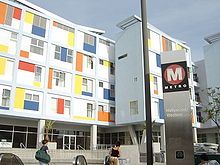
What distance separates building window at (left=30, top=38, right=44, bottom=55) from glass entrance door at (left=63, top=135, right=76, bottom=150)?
9.56 metres

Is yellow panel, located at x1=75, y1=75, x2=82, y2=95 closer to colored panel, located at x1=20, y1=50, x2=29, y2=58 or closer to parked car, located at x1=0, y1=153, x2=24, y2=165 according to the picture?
colored panel, located at x1=20, y1=50, x2=29, y2=58

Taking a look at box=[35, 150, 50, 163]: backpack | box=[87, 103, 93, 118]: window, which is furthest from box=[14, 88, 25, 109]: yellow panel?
box=[35, 150, 50, 163]: backpack

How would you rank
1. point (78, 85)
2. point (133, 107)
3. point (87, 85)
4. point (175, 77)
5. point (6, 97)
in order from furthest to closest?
point (87, 85), point (78, 85), point (133, 107), point (6, 97), point (175, 77)

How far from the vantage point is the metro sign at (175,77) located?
23.6 feet

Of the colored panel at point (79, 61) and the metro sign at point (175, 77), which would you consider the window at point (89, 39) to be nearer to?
the colored panel at point (79, 61)

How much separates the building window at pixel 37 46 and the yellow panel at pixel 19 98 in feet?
13.6

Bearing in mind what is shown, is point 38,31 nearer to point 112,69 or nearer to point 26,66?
point 26,66

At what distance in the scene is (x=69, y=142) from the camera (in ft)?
101

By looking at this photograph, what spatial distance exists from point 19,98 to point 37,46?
18.0 ft

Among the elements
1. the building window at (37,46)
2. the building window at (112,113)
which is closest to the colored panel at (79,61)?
the building window at (37,46)

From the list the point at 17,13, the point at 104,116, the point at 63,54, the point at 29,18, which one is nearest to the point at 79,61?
the point at 63,54

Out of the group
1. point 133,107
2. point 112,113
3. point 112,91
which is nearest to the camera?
point 133,107

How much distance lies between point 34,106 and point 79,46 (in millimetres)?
8959

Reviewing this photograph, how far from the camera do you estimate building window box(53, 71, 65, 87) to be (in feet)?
94.4
